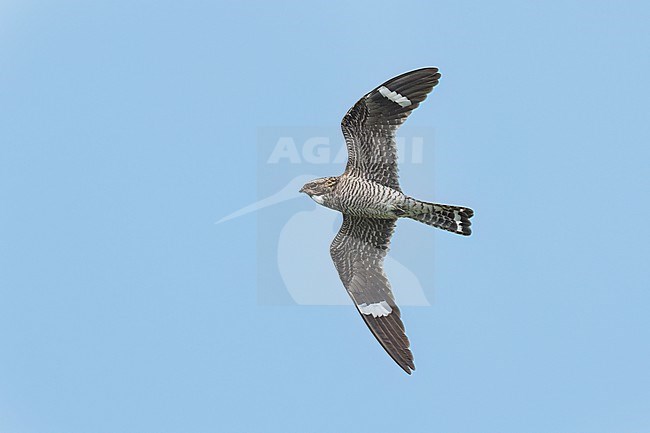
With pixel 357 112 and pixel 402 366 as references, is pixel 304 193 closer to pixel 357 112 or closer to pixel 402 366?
pixel 357 112

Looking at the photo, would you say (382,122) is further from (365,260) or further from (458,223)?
(365,260)

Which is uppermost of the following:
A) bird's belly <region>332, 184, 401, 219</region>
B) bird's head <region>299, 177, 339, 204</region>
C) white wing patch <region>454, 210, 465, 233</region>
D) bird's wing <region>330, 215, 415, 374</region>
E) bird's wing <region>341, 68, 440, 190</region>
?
bird's wing <region>341, 68, 440, 190</region>

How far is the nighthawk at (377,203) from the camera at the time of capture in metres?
13.2

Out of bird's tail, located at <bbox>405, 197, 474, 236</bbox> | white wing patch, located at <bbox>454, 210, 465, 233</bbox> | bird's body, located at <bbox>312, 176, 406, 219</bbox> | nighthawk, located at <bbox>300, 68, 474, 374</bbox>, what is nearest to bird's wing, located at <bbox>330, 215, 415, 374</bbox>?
nighthawk, located at <bbox>300, 68, 474, 374</bbox>

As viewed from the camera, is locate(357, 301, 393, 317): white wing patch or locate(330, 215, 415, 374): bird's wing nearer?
locate(357, 301, 393, 317): white wing patch

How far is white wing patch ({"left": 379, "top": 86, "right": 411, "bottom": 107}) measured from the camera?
42.9 feet

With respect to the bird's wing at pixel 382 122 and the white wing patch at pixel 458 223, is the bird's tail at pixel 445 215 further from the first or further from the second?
the bird's wing at pixel 382 122

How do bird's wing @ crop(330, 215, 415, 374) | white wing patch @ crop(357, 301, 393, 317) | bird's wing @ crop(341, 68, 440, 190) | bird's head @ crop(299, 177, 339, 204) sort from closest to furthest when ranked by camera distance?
bird's wing @ crop(341, 68, 440, 190) → white wing patch @ crop(357, 301, 393, 317) → bird's head @ crop(299, 177, 339, 204) → bird's wing @ crop(330, 215, 415, 374)

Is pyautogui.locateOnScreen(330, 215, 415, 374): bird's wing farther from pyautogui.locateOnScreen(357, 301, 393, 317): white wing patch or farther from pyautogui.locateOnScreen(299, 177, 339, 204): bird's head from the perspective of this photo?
pyautogui.locateOnScreen(299, 177, 339, 204): bird's head

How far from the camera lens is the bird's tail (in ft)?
43.9

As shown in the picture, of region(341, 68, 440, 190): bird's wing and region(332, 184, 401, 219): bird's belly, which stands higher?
region(341, 68, 440, 190): bird's wing

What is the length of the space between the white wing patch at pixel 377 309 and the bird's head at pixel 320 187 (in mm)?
1361

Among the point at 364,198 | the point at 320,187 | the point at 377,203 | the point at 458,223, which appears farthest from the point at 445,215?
the point at 320,187

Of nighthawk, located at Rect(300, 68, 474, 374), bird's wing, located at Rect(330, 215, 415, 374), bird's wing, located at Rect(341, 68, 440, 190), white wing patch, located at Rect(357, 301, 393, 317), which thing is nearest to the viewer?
bird's wing, located at Rect(341, 68, 440, 190)
